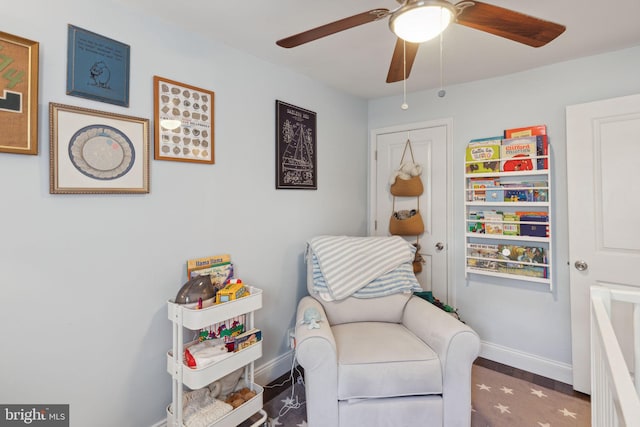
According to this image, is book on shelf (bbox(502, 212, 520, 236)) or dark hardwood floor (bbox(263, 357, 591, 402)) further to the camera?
book on shelf (bbox(502, 212, 520, 236))

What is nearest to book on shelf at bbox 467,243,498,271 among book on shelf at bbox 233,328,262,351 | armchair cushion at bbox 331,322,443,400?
armchair cushion at bbox 331,322,443,400

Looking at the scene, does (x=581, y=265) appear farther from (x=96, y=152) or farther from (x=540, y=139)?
(x=96, y=152)

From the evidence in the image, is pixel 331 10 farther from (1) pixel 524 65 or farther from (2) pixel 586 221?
(2) pixel 586 221

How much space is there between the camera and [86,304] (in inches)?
58.1

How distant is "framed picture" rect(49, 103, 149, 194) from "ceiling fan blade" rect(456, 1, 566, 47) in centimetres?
152

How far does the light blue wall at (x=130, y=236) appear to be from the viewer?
132 cm

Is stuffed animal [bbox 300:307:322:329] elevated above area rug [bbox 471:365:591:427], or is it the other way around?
stuffed animal [bbox 300:307:322:329]

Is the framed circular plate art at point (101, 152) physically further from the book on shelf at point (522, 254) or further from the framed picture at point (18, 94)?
the book on shelf at point (522, 254)

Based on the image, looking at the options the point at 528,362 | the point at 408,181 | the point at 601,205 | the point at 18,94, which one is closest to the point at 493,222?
the point at 601,205

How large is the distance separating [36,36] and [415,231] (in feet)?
8.73

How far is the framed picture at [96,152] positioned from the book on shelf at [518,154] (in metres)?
2.40

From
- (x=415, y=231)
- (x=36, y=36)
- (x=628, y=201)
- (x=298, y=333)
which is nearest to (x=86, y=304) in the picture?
(x=298, y=333)

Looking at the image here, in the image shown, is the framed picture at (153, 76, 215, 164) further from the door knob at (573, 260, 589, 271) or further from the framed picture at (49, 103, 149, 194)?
the door knob at (573, 260, 589, 271)

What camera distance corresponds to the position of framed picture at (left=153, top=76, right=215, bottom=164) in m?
1.71
